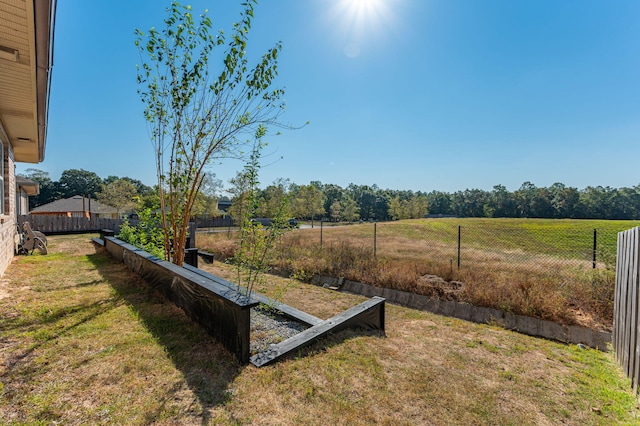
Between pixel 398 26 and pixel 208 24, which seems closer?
pixel 208 24

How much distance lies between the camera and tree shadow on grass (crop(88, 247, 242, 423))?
210 centimetres

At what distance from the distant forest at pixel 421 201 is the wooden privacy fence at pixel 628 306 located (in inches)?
1179

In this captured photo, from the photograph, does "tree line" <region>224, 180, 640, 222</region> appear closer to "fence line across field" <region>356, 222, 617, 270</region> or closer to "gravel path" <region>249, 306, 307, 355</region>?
"fence line across field" <region>356, 222, 617, 270</region>

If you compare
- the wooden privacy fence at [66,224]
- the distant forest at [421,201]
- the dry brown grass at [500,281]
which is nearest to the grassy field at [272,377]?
the dry brown grass at [500,281]

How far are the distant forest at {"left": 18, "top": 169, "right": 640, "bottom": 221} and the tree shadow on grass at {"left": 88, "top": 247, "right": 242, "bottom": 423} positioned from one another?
28.1 meters

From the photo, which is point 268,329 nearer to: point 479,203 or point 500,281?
point 500,281

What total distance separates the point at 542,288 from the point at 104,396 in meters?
6.76

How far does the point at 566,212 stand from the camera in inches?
1928

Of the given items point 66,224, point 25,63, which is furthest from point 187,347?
point 66,224

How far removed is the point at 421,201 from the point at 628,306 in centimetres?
5375

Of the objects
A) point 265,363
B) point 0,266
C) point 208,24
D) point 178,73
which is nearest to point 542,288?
point 265,363

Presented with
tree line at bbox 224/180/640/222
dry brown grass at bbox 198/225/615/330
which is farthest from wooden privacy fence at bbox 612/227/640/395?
tree line at bbox 224/180/640/222

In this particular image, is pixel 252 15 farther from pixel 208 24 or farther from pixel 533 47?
pixel 533 47

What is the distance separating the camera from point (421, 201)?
53594 millimetres
